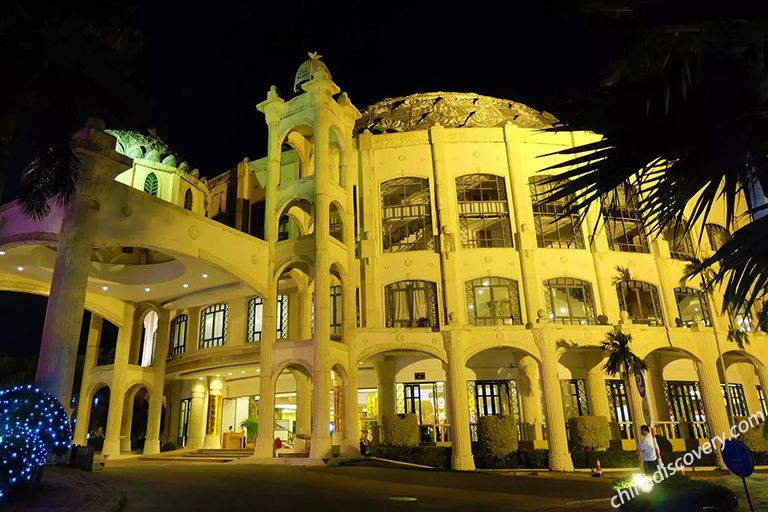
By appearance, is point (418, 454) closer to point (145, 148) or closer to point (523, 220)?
point (523, 220)

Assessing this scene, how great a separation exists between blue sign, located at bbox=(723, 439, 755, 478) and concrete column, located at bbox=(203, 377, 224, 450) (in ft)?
107

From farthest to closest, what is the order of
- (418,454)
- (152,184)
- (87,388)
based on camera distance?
(87,388)
(152,184)
(418,454)

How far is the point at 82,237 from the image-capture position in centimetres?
1812

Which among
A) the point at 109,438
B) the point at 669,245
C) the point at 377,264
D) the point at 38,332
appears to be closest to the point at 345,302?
the point at 377,264

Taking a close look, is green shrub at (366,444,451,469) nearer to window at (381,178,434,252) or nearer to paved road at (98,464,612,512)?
paved road at (98,464,612,512)

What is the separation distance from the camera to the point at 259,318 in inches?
1205

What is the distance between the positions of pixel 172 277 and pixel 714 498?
2578cm

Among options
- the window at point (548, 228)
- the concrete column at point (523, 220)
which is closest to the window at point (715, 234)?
the window at point (548, 228)

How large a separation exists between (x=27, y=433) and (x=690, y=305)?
33.5 meters

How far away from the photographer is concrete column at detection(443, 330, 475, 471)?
24.2 meters

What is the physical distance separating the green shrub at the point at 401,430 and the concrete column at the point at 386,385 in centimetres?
349

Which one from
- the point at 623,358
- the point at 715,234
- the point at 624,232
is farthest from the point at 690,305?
the point at 623,358

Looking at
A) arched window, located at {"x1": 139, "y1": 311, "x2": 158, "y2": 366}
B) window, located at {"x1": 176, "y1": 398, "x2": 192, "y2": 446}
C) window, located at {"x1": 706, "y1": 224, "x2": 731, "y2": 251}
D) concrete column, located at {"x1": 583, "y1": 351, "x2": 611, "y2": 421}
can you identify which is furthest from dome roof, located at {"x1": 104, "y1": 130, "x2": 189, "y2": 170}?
window, located at {"x1": 706, "y1": 224, "x2": 731, "y2": 251}

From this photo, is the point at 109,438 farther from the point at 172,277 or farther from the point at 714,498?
the point at 714,498
